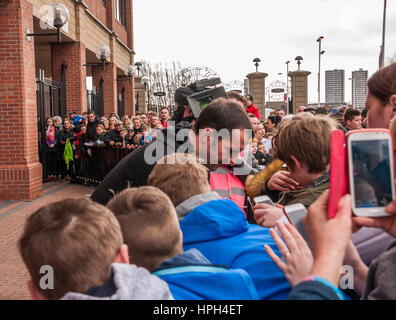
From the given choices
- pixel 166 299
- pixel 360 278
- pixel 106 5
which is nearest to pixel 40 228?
pixel 166 299

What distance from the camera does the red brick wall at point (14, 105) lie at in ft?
29.0

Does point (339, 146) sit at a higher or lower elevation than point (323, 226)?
higher

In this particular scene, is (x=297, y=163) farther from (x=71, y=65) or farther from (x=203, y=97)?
(x=71, y=65)

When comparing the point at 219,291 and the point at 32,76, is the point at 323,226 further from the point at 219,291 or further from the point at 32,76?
the point at 32,76

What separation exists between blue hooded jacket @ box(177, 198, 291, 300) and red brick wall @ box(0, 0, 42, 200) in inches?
321

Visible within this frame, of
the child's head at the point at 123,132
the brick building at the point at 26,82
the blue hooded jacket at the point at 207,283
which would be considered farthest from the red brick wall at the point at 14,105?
the blue hooded jacket at the point at 207,283

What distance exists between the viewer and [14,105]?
9000 mm

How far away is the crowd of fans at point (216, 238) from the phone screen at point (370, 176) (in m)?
0.04

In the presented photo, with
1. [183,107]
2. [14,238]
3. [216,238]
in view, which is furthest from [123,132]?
[216,238]

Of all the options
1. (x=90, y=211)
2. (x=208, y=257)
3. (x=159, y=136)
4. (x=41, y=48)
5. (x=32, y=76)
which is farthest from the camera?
(x=41, y=48)

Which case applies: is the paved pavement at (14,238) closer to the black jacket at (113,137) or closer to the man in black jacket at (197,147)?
the man in black jacket at (197,147)

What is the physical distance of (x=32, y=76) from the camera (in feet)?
31.4

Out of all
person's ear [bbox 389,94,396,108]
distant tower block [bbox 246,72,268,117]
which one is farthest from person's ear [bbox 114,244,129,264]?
distant tower block [bbox 246,72,268,117]

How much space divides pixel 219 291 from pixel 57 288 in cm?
55
